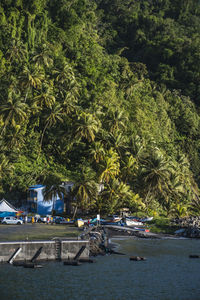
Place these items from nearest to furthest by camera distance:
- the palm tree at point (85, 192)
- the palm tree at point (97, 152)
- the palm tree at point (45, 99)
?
1. the palm tree at point (85, 192)
2. the palm tree at point (97, 152)
3. the palm tree at point (45, 99)

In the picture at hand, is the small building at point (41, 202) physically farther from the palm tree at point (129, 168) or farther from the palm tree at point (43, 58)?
the palm tree at point (43, 58)

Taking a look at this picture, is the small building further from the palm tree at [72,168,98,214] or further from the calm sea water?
the calm sea water

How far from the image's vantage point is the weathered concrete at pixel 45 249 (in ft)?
117

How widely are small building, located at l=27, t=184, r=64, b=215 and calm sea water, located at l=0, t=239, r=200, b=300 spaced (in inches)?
1223

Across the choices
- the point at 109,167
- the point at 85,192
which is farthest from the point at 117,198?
the point at 85,192

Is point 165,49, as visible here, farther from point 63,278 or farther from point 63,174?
point 63,278

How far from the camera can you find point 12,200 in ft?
234

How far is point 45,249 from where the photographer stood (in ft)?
122

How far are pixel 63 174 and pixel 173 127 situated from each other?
37.3 m

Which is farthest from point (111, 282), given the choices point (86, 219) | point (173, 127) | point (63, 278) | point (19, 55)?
point (173, 127)

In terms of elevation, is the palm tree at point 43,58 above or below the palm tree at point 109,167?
above

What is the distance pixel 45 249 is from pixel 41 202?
3251 cm

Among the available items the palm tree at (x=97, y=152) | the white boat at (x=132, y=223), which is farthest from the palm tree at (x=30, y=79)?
the white boat at (x=132, y=223)

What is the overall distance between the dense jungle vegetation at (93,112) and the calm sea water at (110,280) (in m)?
27.2
